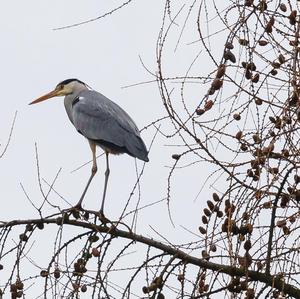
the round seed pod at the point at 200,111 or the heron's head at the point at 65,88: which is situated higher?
the heron's head at the point at 65,88

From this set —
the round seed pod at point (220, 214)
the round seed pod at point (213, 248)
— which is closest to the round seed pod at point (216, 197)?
the round seed pod at point (220, 214)

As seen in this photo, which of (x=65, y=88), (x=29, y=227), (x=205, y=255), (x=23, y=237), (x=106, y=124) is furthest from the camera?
(x=65, y=88)

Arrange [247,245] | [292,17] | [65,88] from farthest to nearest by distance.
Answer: [65,88], [292,17], [247,245]

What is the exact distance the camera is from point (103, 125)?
632cm

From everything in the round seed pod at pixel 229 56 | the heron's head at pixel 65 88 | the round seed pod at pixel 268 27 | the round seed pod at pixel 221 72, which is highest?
the heron's head at pixel 65 88

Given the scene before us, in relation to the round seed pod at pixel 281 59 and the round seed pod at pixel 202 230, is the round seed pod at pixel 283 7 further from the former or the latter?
the round seed pod at pixel 202 230

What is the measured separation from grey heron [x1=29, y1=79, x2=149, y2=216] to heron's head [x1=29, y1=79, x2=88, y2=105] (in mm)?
64

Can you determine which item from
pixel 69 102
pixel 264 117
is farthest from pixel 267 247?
pixel 69 102

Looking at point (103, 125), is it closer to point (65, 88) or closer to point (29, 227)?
point (65, 88)

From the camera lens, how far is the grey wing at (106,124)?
588cm

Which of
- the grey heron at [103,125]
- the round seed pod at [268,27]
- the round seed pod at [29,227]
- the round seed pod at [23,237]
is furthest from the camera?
the grey heron at [103,125]

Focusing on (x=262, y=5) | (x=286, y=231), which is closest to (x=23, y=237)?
(x=286, y=231)

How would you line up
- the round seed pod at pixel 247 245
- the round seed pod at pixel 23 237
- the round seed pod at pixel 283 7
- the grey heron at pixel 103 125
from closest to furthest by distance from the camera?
the round seed pod at pixel 247 245
the round seed pod at pixel 283 7
the round seed pod at pixel 23 237
the grey heron at pixel 103 125

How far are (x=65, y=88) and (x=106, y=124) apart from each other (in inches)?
48.3
